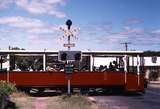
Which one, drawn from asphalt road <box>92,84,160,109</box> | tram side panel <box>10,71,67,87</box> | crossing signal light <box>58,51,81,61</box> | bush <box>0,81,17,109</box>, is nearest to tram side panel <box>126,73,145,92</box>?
asphalt road <box>92,84,160,109</box>

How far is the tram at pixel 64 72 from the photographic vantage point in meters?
30.5

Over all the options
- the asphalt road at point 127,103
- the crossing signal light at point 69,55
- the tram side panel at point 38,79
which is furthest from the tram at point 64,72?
→ the crossing signal light at point 69,55

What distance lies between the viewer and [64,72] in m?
30.2

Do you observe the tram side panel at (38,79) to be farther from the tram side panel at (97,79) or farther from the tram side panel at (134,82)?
the tram side panel at (134,82)

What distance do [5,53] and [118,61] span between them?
776 centimetres

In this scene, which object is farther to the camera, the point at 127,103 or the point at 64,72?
the point at 64,72

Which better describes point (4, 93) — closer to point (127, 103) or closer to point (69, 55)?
point (69, 55)

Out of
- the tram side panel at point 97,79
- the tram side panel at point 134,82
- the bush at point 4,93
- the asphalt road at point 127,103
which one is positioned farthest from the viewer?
the tram side panel at point 134,82

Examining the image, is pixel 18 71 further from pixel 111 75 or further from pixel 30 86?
pixel 111 75

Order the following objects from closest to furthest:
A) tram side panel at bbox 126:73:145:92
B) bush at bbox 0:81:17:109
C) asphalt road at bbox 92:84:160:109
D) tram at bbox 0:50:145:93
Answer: bush at bbox 0:81:17:109, asphalt road at bbox 92:84:160:109, tram at bbox 0:50:145:93, tram side panel at bbox 126:73:145:92

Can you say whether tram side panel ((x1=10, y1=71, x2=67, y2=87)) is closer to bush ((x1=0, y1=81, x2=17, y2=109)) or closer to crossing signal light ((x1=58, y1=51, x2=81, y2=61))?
crossing signal light ((x1=58, y1=51, x2=81, y2=61))

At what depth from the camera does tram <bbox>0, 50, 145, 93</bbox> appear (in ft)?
100

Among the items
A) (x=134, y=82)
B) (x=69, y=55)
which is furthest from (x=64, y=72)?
(x=134, y=82)

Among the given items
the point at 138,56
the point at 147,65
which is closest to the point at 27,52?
the point at 138,56
